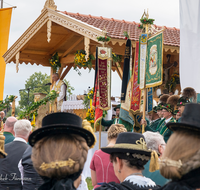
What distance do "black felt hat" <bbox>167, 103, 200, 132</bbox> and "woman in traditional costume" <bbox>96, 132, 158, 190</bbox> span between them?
0.84m

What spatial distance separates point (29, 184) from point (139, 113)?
370 cm

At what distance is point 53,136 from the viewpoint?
2064mm

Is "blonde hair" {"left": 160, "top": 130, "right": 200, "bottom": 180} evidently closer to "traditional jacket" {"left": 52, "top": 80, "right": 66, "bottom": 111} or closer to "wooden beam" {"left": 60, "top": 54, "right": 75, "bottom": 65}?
"traditional jacket" {"left": 52, "top": 80, "right": 66, "bottom": 111}

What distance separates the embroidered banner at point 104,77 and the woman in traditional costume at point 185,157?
214 inches

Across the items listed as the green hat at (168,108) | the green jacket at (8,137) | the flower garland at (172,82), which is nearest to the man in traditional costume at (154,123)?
the green hat at (168,108)

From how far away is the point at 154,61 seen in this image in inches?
243

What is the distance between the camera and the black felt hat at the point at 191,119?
67.7 inches

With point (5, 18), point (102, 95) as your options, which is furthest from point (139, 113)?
point (5, 18)

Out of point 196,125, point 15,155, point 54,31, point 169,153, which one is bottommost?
point 15,155

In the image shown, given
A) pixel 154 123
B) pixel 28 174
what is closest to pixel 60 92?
pixel 154 123

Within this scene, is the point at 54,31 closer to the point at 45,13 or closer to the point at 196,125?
the point at 45,13

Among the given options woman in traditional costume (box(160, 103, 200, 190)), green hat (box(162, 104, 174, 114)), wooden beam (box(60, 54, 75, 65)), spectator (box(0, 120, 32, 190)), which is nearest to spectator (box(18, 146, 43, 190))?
spectator (box(0, 120, 32, 190))

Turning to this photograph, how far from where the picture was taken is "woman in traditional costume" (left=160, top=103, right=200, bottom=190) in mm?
1671

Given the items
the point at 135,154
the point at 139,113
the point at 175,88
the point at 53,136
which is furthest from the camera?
the point at 175,88
